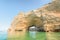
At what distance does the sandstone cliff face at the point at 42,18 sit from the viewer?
20234 millimetres

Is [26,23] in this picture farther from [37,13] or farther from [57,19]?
[57,19]

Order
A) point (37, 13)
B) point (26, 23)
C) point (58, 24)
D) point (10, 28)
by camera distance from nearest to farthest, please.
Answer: point (58, 24) → point (37, 13) → point (26, 23) → point (10, 28)

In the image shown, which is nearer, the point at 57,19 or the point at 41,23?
the point at 57,19

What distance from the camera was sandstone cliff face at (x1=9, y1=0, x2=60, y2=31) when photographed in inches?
797

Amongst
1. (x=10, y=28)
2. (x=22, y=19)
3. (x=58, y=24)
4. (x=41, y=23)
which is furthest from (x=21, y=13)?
(x=58, y=24)

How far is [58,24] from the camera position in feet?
63.5

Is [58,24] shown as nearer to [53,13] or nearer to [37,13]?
[53,13]

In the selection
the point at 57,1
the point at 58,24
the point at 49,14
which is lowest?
the point at 58,24

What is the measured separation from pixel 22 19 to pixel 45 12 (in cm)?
486

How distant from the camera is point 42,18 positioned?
21.6 m

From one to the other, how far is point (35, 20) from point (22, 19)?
2.72 m

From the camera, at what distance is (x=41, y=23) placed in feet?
73.7

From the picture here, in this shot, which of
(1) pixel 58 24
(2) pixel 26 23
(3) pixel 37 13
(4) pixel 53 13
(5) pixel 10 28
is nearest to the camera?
(1) pixel 58 24

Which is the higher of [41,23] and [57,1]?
[57,1]
